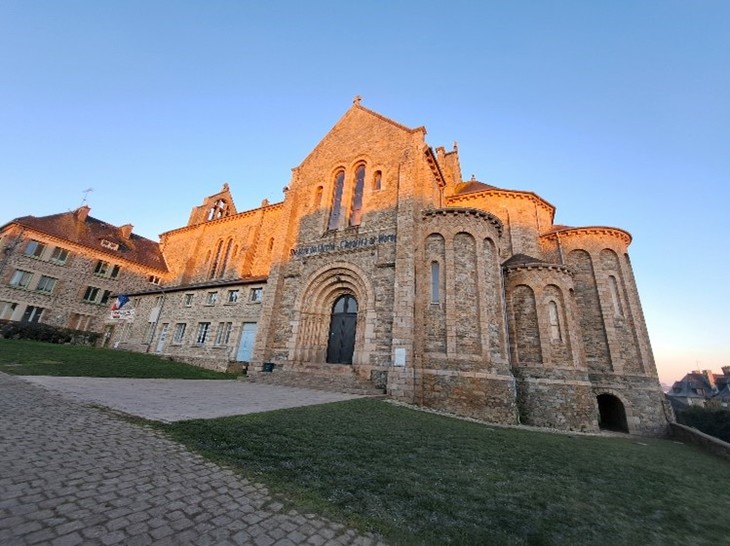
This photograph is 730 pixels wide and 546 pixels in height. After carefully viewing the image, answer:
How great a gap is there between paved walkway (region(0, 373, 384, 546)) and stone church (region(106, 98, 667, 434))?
9.84m

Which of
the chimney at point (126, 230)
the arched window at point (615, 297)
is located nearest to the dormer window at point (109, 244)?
the chimney at point (126, 230)

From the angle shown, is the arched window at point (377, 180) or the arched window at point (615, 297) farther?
the arched window at point (615, 297)

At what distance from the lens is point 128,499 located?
9.80ft

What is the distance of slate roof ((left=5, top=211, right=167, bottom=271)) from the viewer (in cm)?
2759

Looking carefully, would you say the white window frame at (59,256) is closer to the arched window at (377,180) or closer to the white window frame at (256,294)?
the white window frame at (256,294)

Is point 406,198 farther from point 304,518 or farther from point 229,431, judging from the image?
point 304,518

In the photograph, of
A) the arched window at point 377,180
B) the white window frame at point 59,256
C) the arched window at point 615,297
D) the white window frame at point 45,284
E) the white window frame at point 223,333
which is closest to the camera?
the arched window at point 377,180

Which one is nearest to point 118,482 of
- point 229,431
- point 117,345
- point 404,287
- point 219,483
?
point 219,483

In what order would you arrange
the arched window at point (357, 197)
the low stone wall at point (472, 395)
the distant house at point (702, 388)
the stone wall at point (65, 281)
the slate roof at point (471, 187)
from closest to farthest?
the low stone wall at point (472, 395) → the arched window at point (357, 197) → the slate roof at point (471, 187) → the stone wall at point (65, 281) → the distant house at point (702, 388)

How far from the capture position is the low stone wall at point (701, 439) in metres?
11.4

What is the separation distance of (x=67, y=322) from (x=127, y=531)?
35.3 meters

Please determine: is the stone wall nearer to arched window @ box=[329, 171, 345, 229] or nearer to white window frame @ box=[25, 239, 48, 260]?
white window frame @ box=[25, 239, 48, 260]

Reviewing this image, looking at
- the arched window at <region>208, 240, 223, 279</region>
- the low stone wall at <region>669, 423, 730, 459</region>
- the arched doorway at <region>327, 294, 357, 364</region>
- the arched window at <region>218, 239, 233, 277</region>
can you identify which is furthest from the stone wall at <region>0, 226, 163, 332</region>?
the low stone wall at <region>669, 423, 730, 459</region>

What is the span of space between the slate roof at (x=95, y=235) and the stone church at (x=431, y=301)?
599 inches
